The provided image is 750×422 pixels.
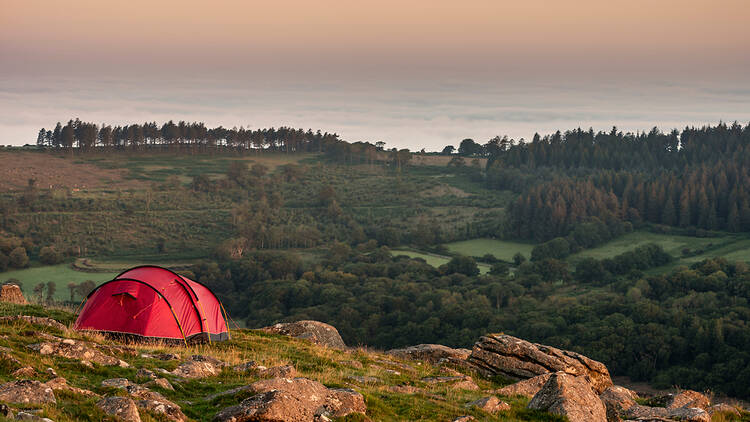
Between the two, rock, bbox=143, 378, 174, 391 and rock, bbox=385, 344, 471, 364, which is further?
rock, bbox=385, 344, 471, 364

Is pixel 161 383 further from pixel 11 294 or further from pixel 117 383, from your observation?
pixel 11 294

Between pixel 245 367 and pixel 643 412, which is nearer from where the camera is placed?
pixel 643 412

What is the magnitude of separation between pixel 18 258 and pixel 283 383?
120788 millimetres

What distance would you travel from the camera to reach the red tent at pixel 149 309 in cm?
2202

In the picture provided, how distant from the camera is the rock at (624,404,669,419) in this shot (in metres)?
15.6

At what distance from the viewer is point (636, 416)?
Result: 52.2 ft

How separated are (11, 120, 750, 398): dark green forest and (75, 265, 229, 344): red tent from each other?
205 ft

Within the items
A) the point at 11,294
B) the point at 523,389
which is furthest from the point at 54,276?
the point at 523,389

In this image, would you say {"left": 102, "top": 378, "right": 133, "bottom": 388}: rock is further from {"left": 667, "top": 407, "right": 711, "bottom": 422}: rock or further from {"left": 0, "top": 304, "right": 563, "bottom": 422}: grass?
{"left": 667, "top": 407, "right": 711, "bottom": 422}: rock

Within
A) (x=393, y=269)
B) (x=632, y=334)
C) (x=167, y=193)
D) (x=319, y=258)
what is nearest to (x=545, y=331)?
(x=632, y=334)

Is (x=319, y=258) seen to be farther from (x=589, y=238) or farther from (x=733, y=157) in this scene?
(x=733, y=157)

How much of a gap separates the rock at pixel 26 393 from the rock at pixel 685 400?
14371 mm

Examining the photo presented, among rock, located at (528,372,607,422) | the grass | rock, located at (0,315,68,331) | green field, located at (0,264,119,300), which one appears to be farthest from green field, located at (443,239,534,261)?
rock, located at (528,372,607,422)

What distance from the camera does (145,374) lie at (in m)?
15.3
